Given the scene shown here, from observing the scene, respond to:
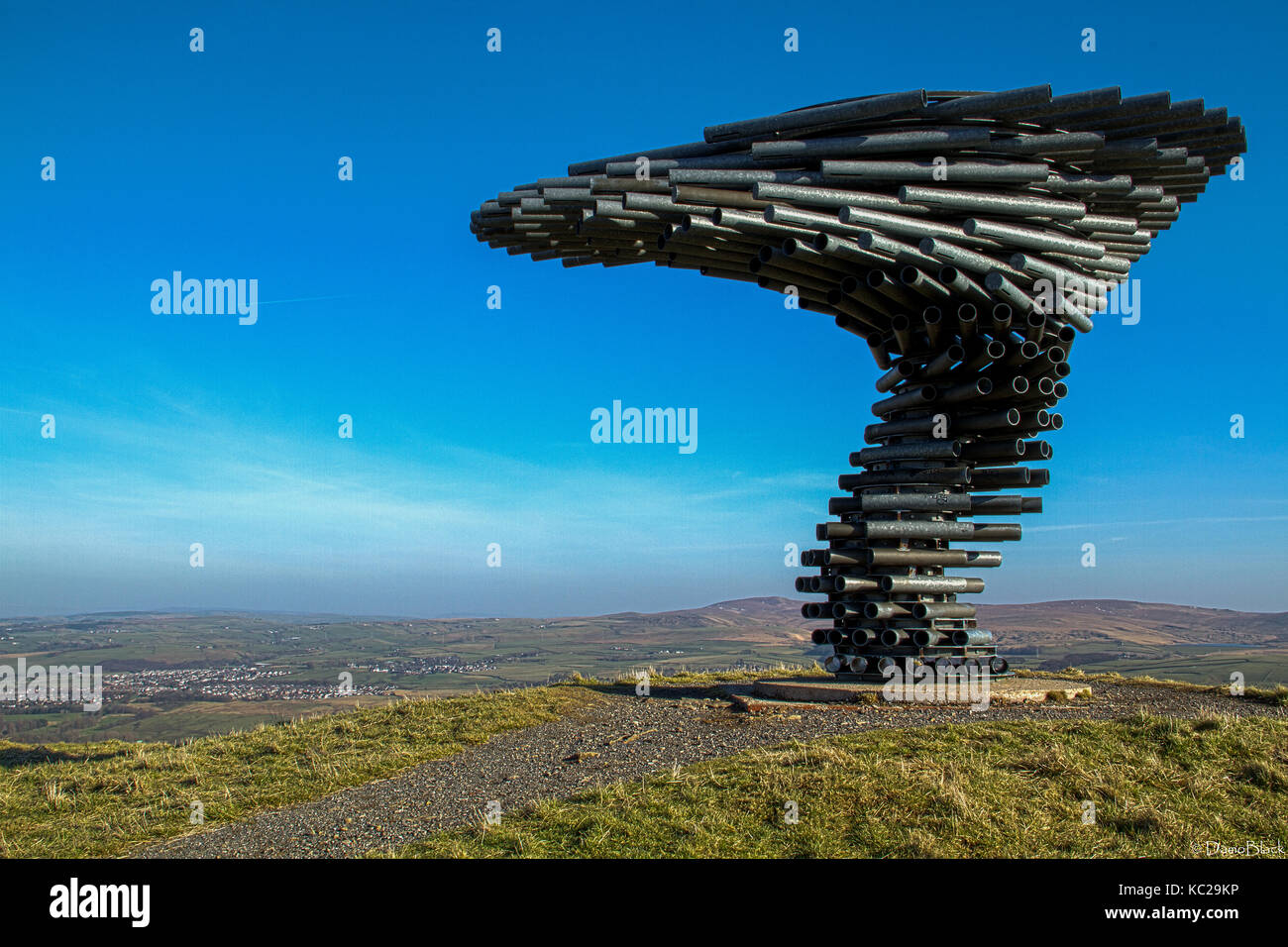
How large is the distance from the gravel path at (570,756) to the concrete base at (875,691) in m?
0.19

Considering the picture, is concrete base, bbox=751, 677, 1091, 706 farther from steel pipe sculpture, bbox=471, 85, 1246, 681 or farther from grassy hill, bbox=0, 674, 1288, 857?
grassy hill, bbox=0, 674, 1288, 857

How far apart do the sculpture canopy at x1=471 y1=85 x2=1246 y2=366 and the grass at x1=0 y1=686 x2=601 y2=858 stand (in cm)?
741

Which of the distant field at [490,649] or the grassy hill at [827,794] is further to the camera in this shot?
the distant field at [490,649]

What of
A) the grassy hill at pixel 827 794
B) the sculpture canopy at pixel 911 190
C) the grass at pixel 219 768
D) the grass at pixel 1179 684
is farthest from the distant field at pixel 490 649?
the grassy hill at pixel 827 794

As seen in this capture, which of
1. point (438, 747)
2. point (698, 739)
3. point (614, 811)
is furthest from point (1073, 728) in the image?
point (438, 747)

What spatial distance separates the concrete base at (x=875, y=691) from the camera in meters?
11.5

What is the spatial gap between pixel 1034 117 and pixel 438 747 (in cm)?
1175

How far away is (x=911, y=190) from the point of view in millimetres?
11039

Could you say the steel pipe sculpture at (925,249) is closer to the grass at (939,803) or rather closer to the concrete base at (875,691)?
the concrete base at (875,691)

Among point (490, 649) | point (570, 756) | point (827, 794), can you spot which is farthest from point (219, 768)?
point (490, 649)
